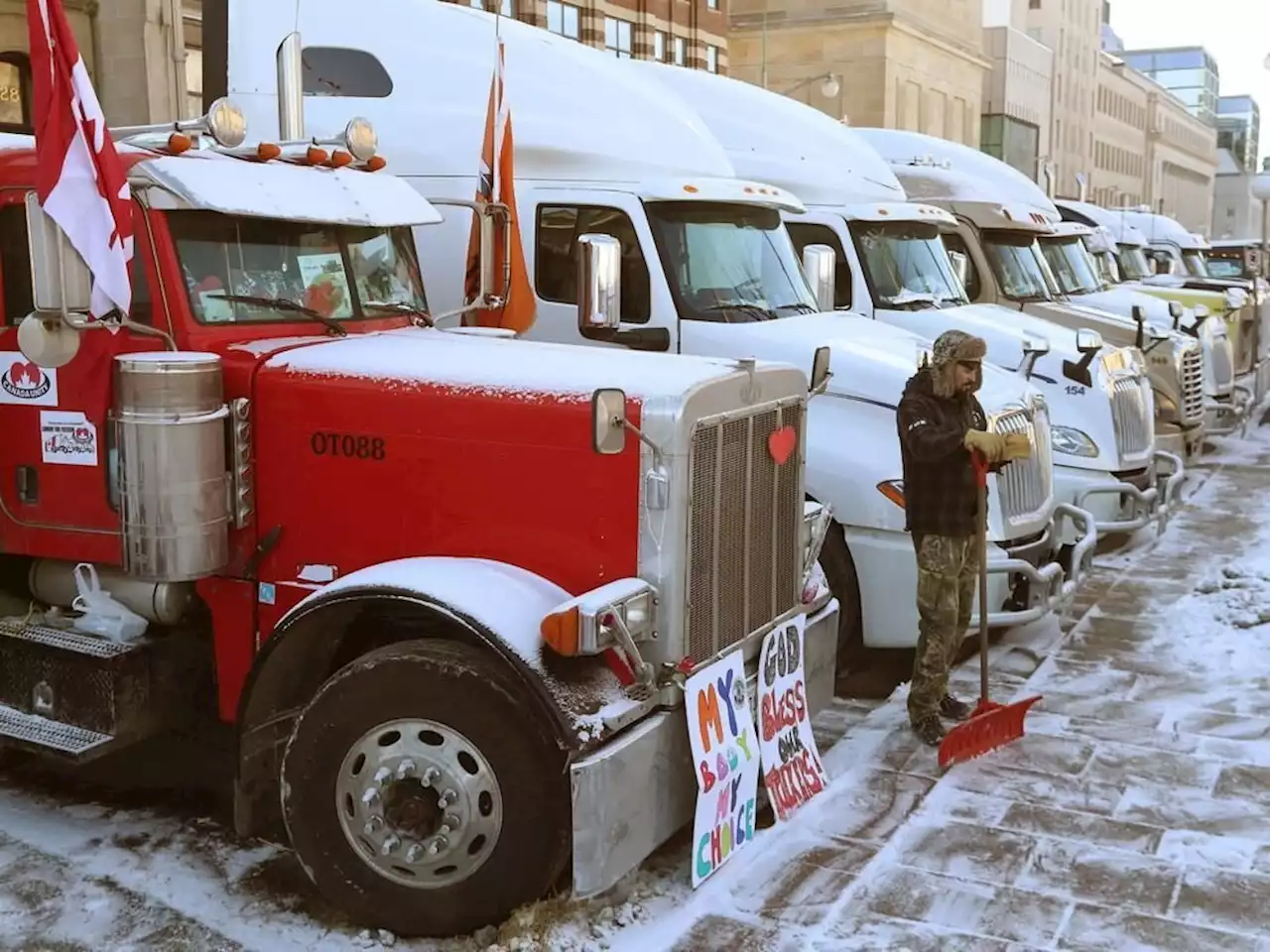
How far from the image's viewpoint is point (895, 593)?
6.91 meters

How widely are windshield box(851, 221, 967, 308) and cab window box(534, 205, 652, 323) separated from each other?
2.93 m

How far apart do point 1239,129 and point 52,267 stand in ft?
517

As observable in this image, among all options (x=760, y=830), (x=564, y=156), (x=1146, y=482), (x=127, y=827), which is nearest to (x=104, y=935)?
(x=127, y=827)

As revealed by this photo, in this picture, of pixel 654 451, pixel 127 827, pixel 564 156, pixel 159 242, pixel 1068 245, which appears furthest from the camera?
pixel 1068 245

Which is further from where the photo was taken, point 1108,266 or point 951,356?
point 1108,266

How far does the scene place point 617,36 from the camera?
41344mm

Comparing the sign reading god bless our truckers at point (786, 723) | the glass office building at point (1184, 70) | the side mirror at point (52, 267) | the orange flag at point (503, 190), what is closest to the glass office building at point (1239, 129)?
the glass office building at point (1184, 70)

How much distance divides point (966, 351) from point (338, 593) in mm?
3030

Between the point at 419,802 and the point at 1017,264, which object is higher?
the point at 1017,264

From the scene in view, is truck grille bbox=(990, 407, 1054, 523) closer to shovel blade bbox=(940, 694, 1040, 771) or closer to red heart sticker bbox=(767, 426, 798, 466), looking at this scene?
shovel blade bbox=(940, 694, 1040, 771)

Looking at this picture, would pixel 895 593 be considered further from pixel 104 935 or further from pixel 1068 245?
pixel 1068 245

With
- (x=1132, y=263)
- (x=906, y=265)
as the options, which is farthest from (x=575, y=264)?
(x=1132, y=263)

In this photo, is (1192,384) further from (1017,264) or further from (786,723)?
(786,723)

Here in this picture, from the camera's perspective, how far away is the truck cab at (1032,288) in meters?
12.4
